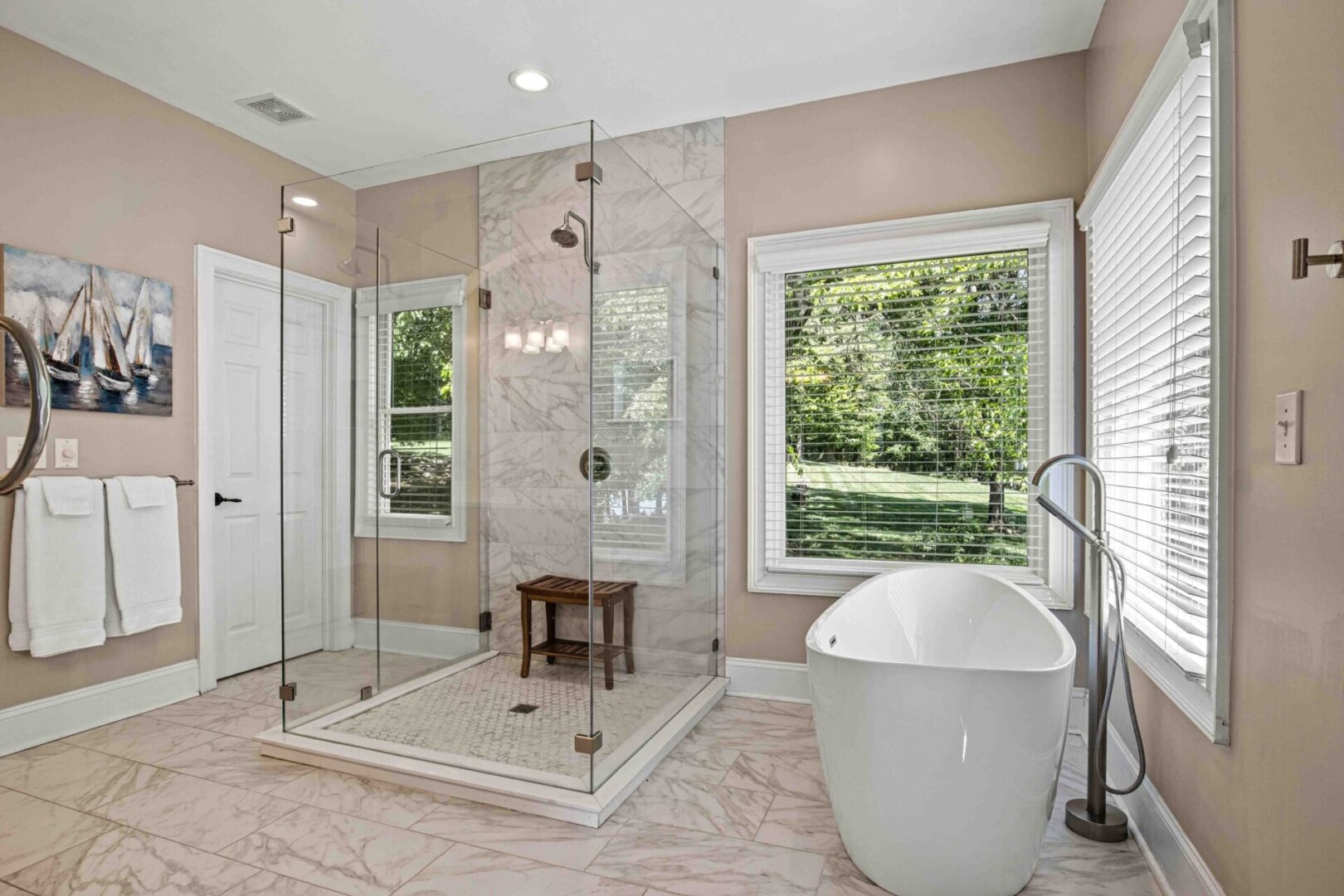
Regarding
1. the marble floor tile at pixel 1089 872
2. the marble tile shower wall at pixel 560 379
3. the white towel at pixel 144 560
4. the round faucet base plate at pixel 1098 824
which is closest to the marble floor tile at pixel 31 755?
the white towel at pixel 144 560

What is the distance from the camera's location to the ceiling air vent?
10.9 ft

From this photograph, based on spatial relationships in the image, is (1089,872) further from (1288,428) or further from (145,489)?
(145,489)

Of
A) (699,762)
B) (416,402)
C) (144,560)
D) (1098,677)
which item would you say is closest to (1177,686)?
(1098,677)

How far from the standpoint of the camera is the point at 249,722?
304 cm

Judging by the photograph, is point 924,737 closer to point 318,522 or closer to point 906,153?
point 318,522

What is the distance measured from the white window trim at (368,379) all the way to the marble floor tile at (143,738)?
1026 millimetres

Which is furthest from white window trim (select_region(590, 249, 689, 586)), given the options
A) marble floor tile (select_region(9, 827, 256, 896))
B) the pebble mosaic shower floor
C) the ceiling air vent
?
the ceiling air vent

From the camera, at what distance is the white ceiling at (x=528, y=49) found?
2.69 m

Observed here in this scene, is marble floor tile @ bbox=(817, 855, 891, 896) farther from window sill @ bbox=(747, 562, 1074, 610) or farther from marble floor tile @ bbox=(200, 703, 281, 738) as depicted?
marble floor tile @ bbox=(200, 703, 281, 738)

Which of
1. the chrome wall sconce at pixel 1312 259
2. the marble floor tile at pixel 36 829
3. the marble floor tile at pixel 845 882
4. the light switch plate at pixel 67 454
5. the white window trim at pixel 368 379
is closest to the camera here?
the chrome wall sconce at pixel 1312 259

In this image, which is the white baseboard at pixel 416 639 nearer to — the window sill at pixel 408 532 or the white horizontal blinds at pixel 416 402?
the window sill at pixel 408 532

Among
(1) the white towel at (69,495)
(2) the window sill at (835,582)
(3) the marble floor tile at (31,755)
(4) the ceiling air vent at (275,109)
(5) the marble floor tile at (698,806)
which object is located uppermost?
(4) the ceiling air vent at (275,109)

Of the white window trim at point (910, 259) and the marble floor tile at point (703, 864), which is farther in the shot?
the white window trim at point (910, 259)

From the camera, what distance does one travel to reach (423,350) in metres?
2.72
